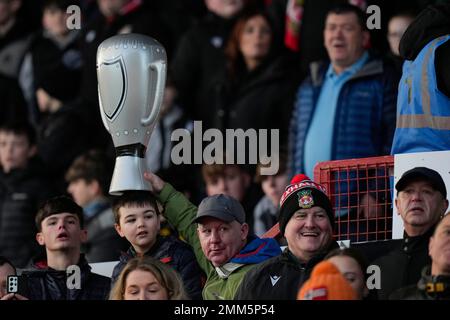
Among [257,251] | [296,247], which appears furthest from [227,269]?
[296,247]

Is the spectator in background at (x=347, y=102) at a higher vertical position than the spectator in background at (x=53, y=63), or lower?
lower

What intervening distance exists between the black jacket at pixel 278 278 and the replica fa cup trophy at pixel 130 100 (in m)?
1.20

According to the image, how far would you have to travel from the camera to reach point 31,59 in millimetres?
17219

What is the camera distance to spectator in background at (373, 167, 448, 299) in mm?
10242

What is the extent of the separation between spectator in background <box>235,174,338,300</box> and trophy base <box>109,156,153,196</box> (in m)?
1.02

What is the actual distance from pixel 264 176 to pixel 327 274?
4389 mm

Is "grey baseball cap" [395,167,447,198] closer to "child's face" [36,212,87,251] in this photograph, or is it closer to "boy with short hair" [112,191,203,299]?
"boy with short hair" [112,191,203,299]

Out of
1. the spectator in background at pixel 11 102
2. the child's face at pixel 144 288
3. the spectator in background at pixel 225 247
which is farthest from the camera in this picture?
the spectator in background at pixel 11 102

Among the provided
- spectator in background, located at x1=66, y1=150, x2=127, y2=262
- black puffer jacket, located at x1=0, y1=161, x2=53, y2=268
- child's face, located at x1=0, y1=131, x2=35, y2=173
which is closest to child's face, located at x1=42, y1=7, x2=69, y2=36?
child's face, located at x1=0, y1=131, x2=35, y2=173

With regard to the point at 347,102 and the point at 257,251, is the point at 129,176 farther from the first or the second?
the point at 347,102

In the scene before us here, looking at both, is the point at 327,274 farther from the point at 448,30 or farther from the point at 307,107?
the point at 307,107

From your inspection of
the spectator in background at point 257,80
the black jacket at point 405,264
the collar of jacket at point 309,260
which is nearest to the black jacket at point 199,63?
the spectator in background at point 257,80

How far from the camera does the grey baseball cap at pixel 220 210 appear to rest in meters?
10.8

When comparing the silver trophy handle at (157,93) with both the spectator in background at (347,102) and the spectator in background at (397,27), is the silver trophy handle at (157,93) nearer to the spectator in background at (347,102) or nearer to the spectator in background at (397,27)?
the spectator in background at (347,102)
